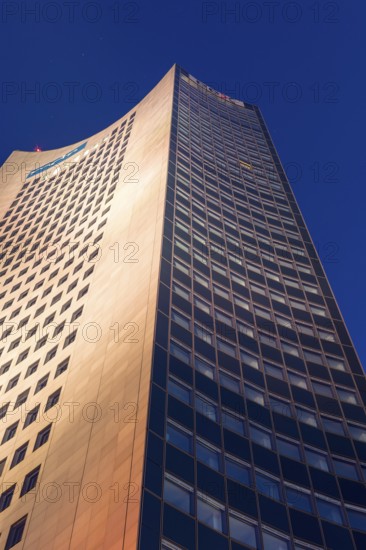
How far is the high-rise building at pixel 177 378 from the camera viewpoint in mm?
32500

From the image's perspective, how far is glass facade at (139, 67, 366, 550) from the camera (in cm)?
3275

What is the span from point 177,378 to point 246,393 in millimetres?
6298

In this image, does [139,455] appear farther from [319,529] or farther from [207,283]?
[207,283]

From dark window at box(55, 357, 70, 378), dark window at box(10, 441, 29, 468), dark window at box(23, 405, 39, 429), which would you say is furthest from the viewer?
dark window at box(55, 357, 70, 378)

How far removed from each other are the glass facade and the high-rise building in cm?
14

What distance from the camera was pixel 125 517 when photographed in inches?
1131

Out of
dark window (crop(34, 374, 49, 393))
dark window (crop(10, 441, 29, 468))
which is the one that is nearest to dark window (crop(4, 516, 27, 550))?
dark window (crop(10, 441, 29, 468))

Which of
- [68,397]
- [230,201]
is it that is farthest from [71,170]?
[68,397]

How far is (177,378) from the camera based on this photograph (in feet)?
130

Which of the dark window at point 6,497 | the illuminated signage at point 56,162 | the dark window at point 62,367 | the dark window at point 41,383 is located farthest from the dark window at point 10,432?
the illuminated signage at point 56,162

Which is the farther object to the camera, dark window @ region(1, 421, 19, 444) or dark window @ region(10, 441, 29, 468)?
dark window @ region(1, 421, 19, 444)

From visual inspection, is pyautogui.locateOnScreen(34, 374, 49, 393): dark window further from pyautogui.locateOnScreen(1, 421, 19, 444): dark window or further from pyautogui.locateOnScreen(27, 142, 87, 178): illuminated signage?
pyautogui.locateOnScreen(27, 142, 87, 178): illuminated signage

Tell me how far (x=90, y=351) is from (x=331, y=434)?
17.5 m

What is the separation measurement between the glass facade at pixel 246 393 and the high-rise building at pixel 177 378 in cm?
14
